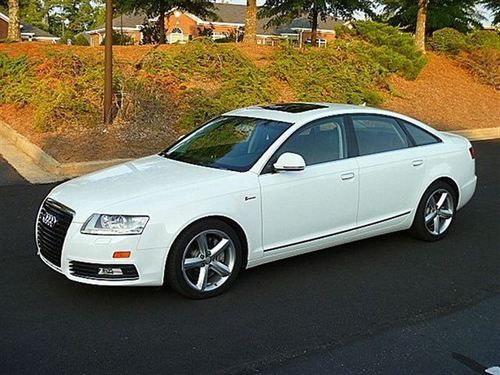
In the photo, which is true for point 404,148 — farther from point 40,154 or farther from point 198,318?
point 40,154

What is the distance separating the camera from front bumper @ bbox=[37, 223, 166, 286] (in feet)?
14.6

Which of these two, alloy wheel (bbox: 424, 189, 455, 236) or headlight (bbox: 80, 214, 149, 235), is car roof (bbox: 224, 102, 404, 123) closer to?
alloy wheel (bbox: 424, 189, 455, 236)

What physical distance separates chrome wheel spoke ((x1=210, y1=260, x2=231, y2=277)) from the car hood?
646mm

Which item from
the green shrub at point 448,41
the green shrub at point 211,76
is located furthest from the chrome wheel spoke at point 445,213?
the green shrub at point 448,41

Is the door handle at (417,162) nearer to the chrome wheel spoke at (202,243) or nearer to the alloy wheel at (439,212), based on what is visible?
the alloy wheel at (439,212)

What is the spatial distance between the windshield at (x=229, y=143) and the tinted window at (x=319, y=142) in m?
0.15

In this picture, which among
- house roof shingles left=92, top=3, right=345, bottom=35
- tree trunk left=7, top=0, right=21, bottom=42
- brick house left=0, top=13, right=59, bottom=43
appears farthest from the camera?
house roof shingles left=92, top=3, right=345, bottom=35

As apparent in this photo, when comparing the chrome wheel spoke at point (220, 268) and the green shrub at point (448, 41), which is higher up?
the green shrub at point (448, 41)

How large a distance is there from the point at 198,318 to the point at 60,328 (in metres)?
0.98

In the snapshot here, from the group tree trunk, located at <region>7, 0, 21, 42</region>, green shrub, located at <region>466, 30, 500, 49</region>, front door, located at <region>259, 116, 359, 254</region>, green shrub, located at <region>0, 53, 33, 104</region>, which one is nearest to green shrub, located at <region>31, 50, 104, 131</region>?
green shrub, located at <region>0, 53, 33, 104</region>

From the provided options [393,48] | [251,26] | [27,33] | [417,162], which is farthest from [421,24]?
[27,33]

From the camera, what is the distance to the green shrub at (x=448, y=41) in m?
24.1

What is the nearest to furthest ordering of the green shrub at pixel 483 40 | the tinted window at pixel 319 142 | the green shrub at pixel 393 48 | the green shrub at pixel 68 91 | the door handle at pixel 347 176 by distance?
the tinted window at pixel 319 142 → the door handle at pixel 347 176 → the green shrub at pixel 68 91 → the green shrub at pixel 393 48 → the green shrub at pixel 483 40

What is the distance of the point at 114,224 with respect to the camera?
14.8ft
